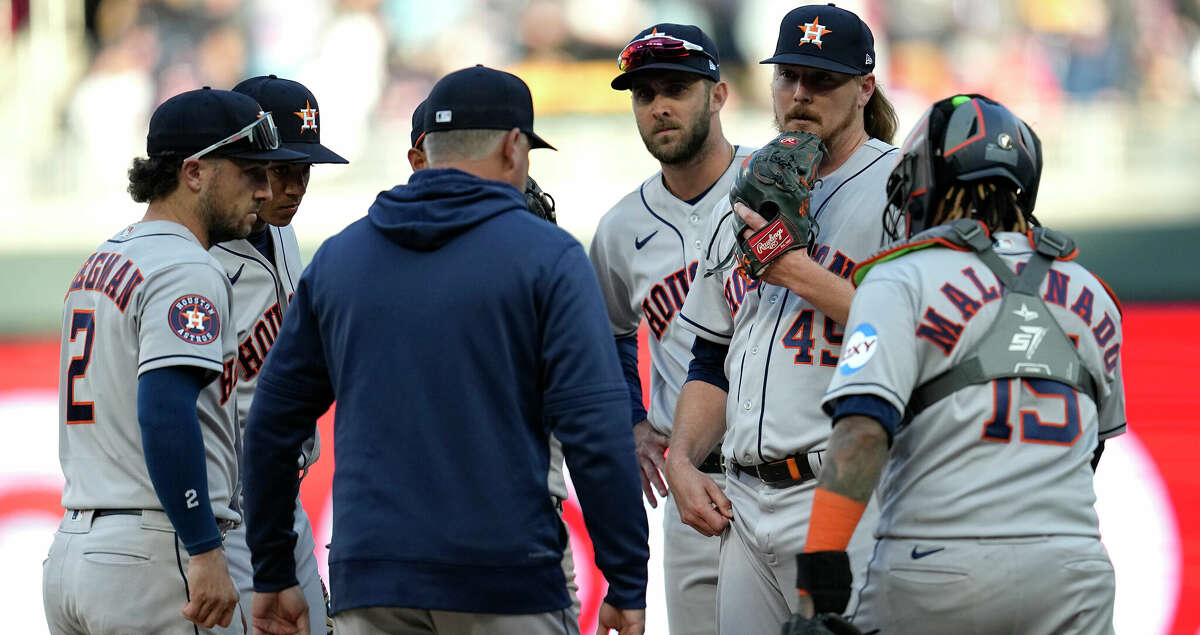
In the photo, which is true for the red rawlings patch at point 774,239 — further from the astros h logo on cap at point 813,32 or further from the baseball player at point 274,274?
the baseball player at point 274,274

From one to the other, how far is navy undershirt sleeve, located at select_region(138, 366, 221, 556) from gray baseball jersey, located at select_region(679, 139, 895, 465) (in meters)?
1.31

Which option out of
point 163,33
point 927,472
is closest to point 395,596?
point 927,472

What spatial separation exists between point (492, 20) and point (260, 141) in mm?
6205

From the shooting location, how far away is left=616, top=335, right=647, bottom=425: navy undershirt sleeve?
477cm

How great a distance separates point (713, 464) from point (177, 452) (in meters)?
1.63

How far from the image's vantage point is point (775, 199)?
337cm

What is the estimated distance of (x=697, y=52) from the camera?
454 cm

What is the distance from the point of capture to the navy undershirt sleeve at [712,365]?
3893mm

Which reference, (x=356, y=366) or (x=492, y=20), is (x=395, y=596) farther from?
(x=492, y=20)

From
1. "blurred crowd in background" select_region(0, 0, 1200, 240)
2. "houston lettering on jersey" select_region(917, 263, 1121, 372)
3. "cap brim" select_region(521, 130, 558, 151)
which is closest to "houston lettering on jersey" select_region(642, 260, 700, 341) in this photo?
"cap brim" select_region(521, 130, 558, 151)

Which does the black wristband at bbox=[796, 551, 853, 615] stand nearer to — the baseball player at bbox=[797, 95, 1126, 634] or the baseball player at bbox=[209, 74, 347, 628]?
the baseball player at bbox=[797, 95, 1126, 634]

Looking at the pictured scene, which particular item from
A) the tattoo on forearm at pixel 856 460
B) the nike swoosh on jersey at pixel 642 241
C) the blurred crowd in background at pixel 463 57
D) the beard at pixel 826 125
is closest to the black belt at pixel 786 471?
the tattoo on forearm at pixel 856 460

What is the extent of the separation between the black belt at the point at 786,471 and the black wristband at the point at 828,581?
75 centimetres

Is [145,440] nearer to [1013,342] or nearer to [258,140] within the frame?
[258,140]
